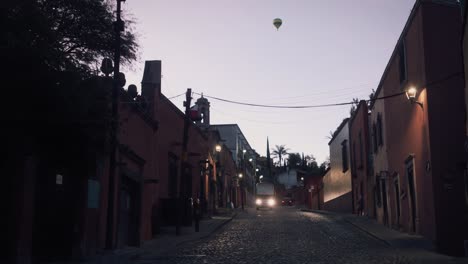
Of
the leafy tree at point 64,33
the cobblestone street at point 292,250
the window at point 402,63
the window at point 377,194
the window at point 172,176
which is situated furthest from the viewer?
the window at point 377,194

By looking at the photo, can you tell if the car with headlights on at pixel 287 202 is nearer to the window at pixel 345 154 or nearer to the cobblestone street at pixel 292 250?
the window at pixel 345 154

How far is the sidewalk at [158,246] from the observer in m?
15.4

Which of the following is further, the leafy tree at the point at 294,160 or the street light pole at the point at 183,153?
the leafy tree at the point at 294,160

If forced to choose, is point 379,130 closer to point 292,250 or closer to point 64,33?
point 292,250

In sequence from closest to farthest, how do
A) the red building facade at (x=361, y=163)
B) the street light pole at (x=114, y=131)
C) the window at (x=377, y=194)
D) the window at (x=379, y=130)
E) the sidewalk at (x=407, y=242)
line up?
the street light pole at (x=114, y=131), the sidewalk at (x=407, y=242), the window at (x=379, y=130), the window at (x=377, y=194), the red building facade at (x=361, y=163)

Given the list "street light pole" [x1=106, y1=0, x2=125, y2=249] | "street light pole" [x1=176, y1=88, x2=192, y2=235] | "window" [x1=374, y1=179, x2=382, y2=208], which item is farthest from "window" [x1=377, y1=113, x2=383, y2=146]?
"street light pole" [x1=106, y1=0, x2=125, y2=249]

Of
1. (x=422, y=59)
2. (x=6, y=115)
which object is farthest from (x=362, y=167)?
(x=6, y=115)

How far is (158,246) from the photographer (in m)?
19.9

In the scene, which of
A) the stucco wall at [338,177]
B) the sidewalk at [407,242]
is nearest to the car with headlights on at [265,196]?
the stucco wall at [338,177]

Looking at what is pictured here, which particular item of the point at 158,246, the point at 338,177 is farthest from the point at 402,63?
the point at 338,177

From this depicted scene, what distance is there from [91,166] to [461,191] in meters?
10.6

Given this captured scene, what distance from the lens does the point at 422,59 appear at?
18.5 metres

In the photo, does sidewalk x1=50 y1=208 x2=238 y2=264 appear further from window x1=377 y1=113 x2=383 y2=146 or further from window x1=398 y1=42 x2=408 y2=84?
window x1=398 y1=42 x2=408 y2=84

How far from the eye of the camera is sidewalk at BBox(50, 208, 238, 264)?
15.4 meters
